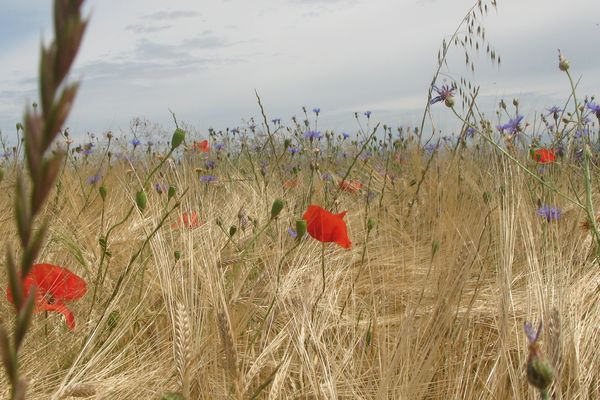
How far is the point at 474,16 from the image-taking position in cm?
200

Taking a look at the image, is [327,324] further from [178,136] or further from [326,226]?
[178,136]

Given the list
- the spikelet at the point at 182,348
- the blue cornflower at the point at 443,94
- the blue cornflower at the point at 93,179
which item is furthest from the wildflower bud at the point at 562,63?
the blue cornflower at the point at 93,179

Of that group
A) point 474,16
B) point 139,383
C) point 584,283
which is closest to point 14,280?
point 139,383

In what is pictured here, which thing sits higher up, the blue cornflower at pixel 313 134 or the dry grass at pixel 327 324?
the blue cornflower at pixel 313 134

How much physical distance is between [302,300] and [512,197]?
43cm

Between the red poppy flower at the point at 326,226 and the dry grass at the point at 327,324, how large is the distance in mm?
81

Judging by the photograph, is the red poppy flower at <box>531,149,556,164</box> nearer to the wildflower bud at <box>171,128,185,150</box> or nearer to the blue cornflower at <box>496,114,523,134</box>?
the blue cornflower at <box>496,114,523,134</box>

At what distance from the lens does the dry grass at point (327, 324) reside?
3.04ft

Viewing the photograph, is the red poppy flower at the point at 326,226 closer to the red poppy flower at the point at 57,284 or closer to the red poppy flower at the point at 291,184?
the red poppy flower at the point at 57,284

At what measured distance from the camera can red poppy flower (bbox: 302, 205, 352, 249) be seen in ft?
4.19

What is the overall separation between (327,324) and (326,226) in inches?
7.9

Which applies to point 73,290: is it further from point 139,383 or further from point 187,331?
point 187,331

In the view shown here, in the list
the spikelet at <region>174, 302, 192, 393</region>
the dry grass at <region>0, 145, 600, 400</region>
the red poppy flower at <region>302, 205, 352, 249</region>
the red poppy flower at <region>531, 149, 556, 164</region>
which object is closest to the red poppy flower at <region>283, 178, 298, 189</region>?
the dry grass at <region>0, 145, 600, 400</region>

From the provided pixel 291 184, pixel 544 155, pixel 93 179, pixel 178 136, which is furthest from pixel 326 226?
pixel 93 179
